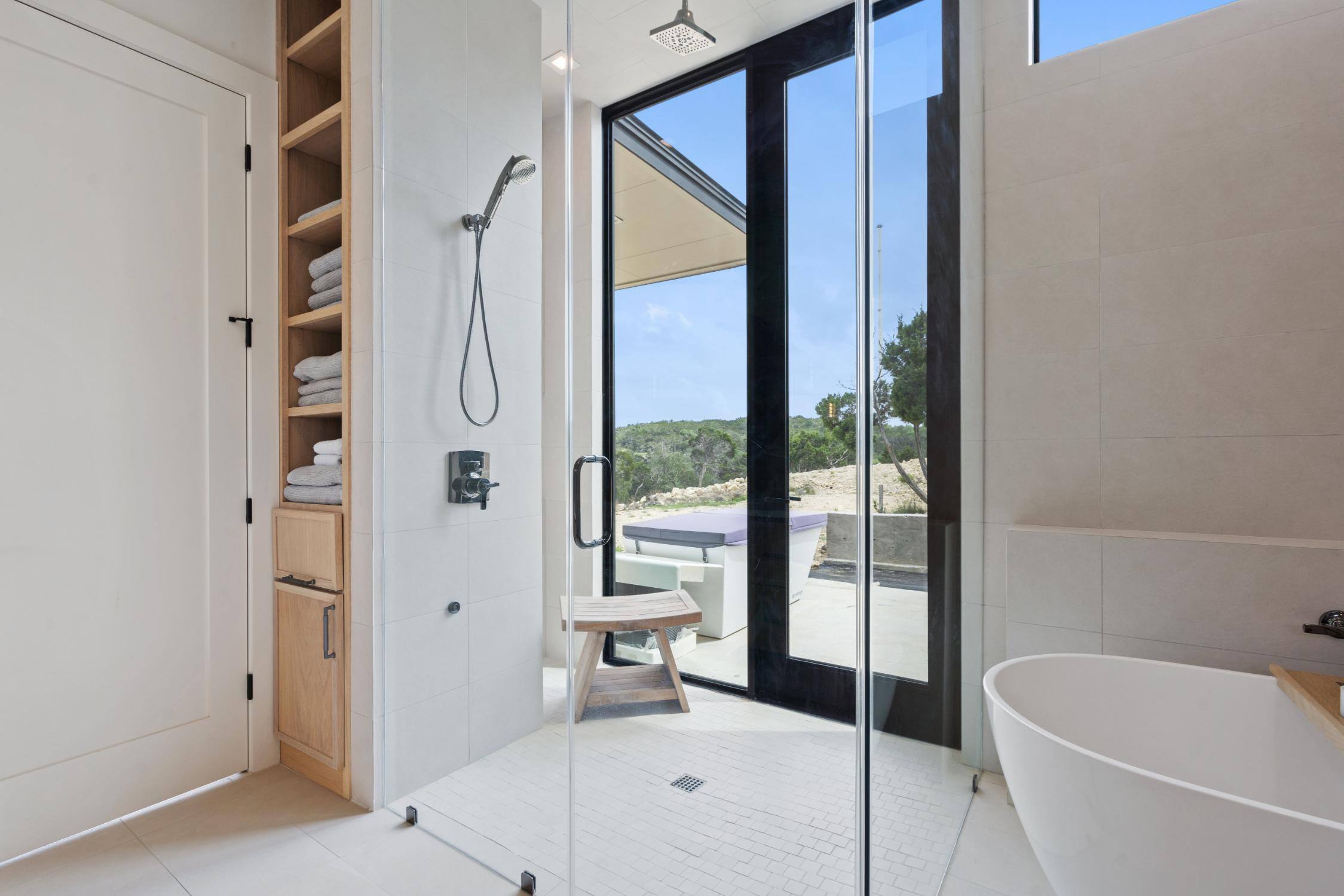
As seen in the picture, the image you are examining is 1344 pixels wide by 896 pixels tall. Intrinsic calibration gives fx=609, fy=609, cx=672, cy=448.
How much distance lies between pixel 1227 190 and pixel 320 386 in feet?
8.10

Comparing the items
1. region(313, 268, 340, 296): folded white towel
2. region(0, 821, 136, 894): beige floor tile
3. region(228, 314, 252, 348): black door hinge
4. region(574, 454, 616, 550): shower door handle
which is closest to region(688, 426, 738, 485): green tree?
region(574, 454, 616, 550): shower door handle

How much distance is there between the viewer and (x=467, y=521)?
180 cm

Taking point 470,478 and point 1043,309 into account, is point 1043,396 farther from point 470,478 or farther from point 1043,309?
point 470,478

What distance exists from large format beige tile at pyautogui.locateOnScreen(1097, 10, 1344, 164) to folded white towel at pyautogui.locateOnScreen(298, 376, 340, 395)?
2.24 m

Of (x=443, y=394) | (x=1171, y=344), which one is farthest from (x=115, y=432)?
(x=1171, y=344)

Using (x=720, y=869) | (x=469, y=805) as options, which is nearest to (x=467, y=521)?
(x=469, y=805)

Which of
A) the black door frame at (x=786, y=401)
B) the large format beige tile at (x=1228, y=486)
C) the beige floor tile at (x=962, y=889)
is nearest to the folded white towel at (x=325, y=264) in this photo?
the black door frame at (x=786, y=401)

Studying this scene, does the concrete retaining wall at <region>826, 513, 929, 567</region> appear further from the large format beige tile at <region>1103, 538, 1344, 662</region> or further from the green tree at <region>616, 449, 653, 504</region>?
the green tree at <region>616, 449, 653, 504</region>

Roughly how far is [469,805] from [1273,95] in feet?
7.56

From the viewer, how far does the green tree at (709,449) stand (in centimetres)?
129

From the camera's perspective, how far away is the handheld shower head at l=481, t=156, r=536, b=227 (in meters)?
1.63

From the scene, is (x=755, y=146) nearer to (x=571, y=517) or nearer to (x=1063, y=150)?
(x=1063, y=150)

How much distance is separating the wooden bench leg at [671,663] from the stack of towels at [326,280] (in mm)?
1672

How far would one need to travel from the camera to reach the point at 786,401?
48.4 inches
